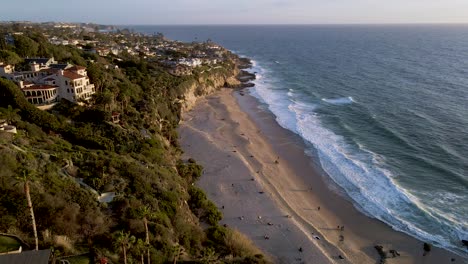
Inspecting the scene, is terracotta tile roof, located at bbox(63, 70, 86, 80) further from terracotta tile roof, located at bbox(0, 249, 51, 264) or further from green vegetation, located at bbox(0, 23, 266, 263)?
terracotta tile roof, located at bbox(0, 249, 51, 264)

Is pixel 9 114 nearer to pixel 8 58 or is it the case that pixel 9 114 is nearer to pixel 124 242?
pixel 124 242

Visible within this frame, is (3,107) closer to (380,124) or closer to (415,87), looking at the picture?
(380,124)

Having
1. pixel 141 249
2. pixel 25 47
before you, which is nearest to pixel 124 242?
pixel 141 249

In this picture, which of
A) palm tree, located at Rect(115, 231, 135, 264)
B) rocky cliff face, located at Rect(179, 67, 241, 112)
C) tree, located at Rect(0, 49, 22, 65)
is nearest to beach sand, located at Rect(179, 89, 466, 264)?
rocky cliff face, located at Rect(179, 67, 241, 112)

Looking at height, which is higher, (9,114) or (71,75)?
(71,75)

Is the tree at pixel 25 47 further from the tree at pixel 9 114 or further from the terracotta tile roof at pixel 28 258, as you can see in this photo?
the terracotta tile roof at pixel 28 258

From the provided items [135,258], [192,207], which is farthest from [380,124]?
[135,258]
